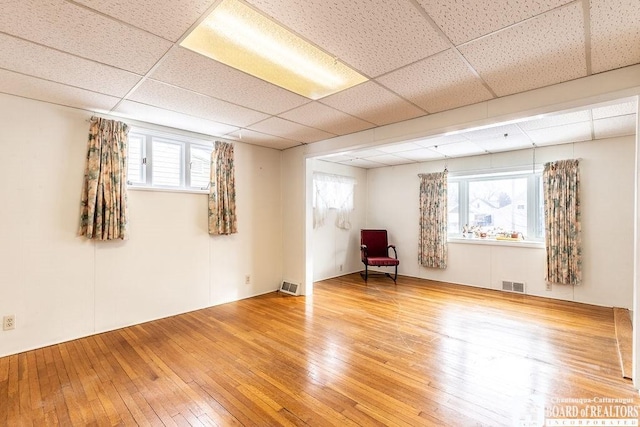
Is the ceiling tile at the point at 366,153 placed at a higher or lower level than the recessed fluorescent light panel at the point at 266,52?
lower

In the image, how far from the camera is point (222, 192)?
4.02m

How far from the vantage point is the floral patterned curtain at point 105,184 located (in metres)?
2.98

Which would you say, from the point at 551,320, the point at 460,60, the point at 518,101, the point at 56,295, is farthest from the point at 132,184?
the point at 551,320

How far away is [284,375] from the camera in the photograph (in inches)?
90.0

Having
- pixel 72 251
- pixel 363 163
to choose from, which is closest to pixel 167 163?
pixel 72 251

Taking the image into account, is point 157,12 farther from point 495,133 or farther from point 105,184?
point 495,133

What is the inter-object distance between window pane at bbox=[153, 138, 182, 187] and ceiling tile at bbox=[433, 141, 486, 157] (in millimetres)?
3795

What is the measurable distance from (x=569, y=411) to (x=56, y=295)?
169 inches

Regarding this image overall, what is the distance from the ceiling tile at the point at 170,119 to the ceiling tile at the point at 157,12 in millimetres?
1419

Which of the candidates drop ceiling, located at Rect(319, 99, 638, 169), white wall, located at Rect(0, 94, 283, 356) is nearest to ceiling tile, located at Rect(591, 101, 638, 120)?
drop ceiling, located at Rect(319, 99, 638, 169)

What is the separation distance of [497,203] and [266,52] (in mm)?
4682

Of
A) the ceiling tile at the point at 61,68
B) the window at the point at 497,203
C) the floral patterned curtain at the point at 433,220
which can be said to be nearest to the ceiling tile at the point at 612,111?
the window at the point at 497,203

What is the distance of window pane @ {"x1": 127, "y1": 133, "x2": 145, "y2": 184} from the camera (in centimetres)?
338

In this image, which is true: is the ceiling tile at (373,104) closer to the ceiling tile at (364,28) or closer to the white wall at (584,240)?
the ceiling tile at (364,28)
